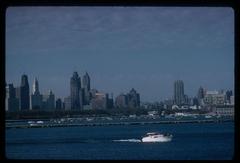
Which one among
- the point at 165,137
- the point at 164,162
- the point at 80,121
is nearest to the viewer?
the point at 164,162

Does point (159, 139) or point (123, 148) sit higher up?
point (159, 139)

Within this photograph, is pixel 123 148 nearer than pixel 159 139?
Yes

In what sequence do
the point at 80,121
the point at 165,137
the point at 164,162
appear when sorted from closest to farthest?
the point at 164,162, the point at 165,137, the point at 80,121

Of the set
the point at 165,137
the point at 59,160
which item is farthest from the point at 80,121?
the point at 59,160

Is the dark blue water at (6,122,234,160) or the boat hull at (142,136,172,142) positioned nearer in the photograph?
the dark blue water at (6,122,234,160)

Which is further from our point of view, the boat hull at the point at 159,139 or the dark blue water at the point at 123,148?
the boat hull at the point at 159,139

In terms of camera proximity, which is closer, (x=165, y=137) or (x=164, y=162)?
(x=164, y=162)
